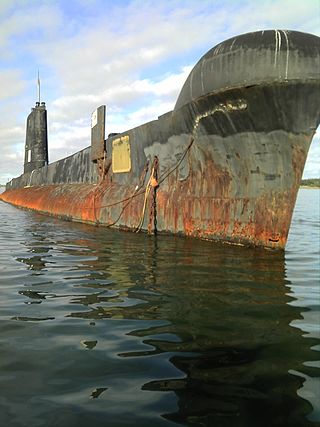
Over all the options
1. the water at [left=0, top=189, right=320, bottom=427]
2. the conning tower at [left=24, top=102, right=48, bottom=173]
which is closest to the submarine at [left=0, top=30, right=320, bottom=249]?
the water at [left=0, top=189, right=320, bottom=427]

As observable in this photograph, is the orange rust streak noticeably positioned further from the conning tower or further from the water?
the water

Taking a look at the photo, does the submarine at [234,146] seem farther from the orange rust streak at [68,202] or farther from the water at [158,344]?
the orange rust streak at [68,202]

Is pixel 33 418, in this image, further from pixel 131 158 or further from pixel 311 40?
pixel 131 158

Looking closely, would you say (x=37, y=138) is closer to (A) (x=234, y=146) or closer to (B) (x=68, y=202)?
(B) (x=68, y=202)

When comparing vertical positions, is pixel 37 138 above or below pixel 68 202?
above

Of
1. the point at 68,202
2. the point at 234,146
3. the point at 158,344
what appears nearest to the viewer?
the point at 158,344

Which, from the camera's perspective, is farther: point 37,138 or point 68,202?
point 37,138

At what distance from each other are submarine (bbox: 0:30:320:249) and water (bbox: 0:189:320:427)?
1.54 metres

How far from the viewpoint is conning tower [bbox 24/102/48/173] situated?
2350 cm

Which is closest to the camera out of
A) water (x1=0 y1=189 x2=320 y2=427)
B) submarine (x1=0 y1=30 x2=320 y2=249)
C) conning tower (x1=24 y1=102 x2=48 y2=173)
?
water (x1=0 y1=189 x2=320 y2=427)

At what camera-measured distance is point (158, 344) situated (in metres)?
2.73

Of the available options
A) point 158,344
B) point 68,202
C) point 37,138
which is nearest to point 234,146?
point 158,344

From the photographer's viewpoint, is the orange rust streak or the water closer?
the water

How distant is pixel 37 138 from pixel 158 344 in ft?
74.8
